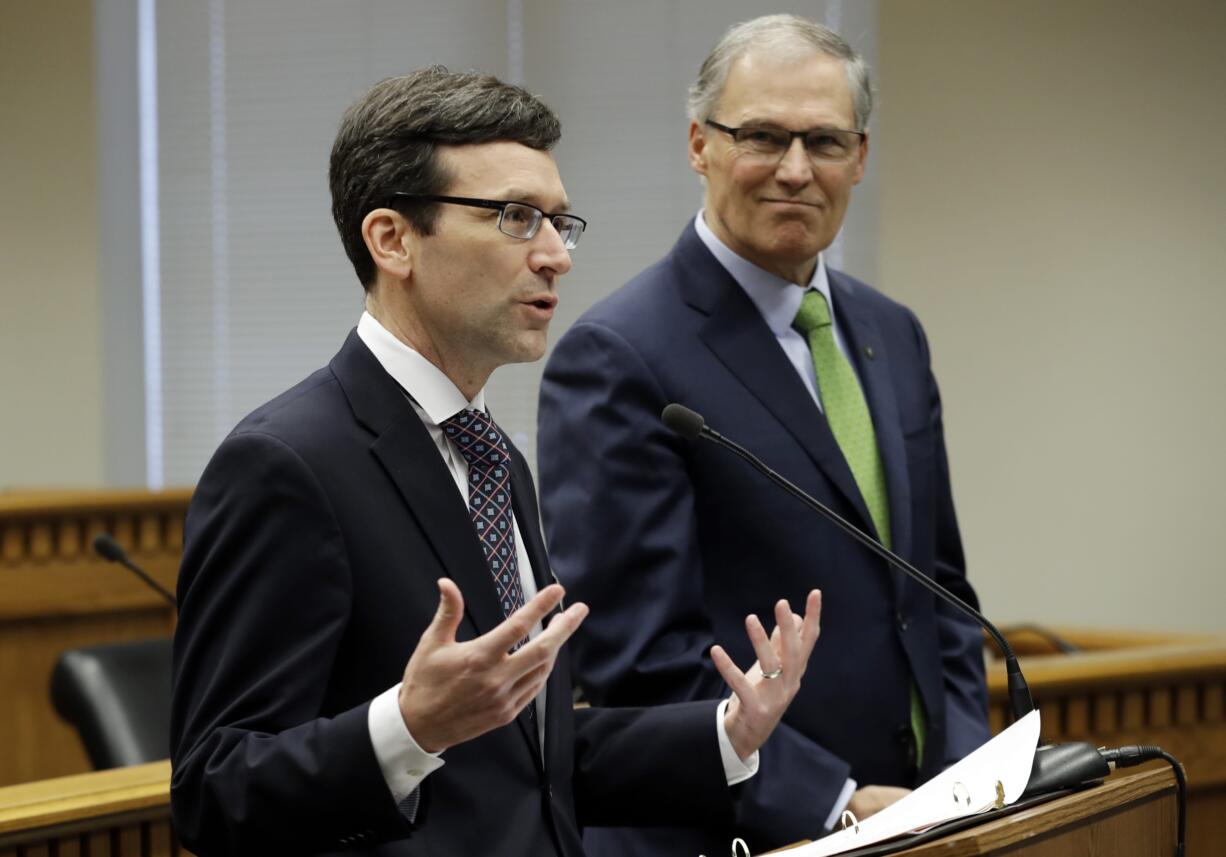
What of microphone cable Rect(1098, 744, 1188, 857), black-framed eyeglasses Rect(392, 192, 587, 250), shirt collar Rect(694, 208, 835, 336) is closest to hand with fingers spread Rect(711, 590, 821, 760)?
microphone cable Rect(1098, 744, 1188, 857)

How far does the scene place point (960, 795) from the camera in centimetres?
131

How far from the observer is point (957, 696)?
2199 mm

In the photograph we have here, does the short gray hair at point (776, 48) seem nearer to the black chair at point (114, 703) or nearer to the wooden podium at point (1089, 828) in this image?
the wooden podium at point (1089, 828)

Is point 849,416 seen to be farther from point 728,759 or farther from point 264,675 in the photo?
point 264,675

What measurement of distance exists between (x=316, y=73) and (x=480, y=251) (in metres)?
3.73

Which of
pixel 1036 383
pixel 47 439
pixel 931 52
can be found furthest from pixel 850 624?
pixel 47 439

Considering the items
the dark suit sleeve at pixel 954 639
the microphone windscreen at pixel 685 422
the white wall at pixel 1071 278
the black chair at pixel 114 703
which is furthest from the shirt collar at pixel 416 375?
the white wall at pixel 1071 278

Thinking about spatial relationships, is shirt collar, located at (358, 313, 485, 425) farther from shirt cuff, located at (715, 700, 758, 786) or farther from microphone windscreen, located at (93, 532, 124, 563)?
microphone windscreen, located at (93, 532, 124, 563)

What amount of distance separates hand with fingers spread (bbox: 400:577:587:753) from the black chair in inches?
65.6

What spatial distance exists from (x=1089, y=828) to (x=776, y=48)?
1204mm

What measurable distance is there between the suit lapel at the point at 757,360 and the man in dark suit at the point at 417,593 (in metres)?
0.49

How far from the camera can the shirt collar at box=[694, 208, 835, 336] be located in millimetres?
2143

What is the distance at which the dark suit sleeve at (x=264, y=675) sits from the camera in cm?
127

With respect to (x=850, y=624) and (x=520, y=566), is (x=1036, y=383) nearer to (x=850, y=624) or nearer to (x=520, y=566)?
(x=850, y=624)
